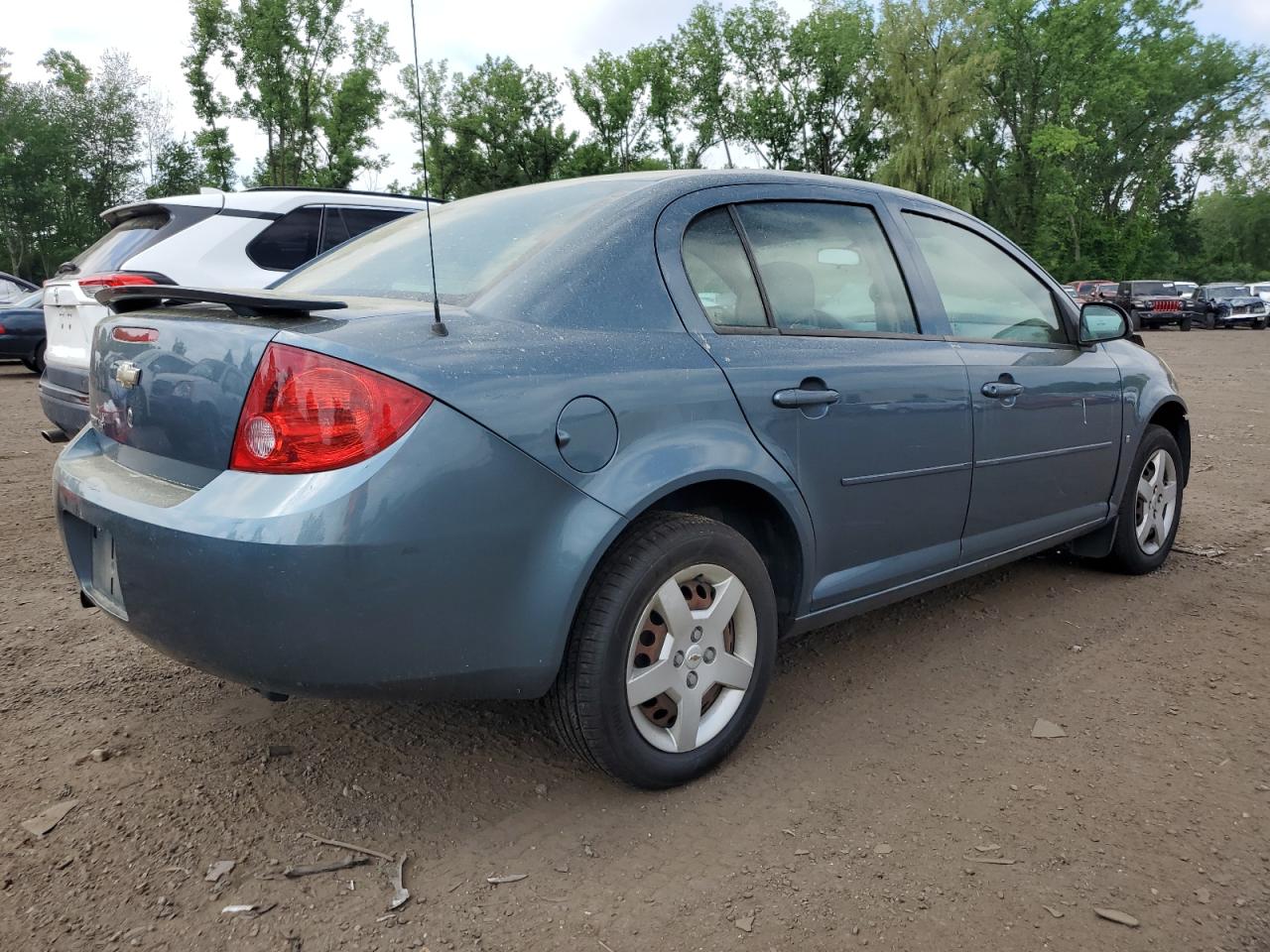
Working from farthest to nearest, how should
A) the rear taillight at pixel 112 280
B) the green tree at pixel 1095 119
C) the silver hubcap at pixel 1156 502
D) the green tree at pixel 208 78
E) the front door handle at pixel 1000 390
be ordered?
the green tree at pixel 1095 119 < the green tree at pixel 208 78 < the rear taillight at pixel 112 280 < the silver hubcap at pixel 1156 502 < the front door handle at pixel 1000 390

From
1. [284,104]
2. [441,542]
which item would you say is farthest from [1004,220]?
[441,542]

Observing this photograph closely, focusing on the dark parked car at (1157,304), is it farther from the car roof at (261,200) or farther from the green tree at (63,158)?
the green tree at (63,158)

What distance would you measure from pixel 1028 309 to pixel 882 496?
4.50 ft

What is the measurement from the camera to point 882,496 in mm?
2896

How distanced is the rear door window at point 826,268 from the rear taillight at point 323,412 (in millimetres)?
1246

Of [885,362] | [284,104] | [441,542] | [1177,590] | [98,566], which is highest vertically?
[284,104]

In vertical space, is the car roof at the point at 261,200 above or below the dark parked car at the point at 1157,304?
above

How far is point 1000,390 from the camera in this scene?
3291mm

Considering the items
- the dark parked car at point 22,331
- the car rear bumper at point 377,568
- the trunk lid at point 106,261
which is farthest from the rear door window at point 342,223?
the dark parked car at point 22,331

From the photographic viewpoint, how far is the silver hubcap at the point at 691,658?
2338 millimetres

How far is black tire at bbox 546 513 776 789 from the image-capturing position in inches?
86.9

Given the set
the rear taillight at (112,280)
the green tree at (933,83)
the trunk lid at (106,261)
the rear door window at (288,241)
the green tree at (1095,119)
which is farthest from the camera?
the green tree at (1095,119)

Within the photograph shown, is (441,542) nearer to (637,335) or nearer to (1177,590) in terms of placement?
(637,335)

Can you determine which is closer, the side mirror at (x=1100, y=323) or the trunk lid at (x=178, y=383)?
the trunk lid at (x=178, y=383)
